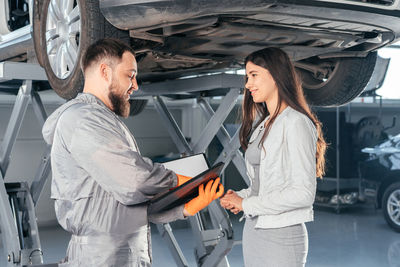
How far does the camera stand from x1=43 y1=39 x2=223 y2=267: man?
1.60 metres

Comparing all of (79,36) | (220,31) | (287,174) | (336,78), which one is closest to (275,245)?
(287,174)

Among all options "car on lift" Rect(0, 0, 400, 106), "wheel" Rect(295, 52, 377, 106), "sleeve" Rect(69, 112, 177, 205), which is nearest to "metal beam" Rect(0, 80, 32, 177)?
"car on lift" Rect(0, 0, 400, 106)

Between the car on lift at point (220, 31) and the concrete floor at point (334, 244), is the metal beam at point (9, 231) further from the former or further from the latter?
the concrete floor at point (334, 244)

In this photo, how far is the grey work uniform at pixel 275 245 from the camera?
6.20 feet

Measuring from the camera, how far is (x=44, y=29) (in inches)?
117

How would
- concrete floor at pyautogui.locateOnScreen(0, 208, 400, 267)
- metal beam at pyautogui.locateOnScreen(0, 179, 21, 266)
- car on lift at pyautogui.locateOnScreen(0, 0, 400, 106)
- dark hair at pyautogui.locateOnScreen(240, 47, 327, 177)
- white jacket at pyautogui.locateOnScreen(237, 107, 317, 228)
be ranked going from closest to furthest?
white jacket at pyautogui.locateOnScreen(237, 107, 317, 228), dark hair at pyautogui.locateOnScreen(240, 47, 327, 177), car on lift at pyautogui.locateOnScreen(0, 0, 400, 106), metal beam at pyautogui.locateOnScreen(0, 179, 21, 266), concrete floor at pyautogui.locateOnScreen(0, 208, 400, 267)

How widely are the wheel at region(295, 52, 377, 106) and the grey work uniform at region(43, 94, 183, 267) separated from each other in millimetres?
2028

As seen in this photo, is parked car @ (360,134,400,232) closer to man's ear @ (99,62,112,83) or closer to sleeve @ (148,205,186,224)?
sleeve @ (148,205,186,224)

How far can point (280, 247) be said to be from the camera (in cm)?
190

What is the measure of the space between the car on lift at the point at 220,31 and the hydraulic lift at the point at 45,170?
0.59ft

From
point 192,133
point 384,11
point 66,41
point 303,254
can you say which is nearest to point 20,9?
point 66,41

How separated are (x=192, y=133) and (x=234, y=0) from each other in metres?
5.58

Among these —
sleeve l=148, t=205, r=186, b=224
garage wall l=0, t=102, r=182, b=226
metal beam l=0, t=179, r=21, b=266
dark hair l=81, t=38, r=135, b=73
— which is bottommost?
garage wall l=0, t=102, r=182, b=226

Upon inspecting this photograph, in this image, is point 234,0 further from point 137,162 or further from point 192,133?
point 192,133
